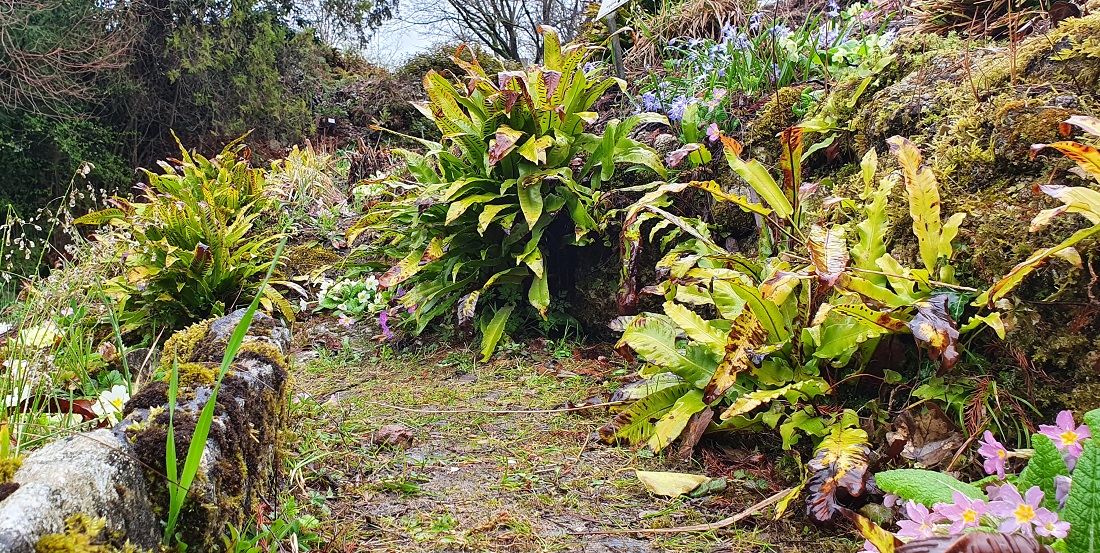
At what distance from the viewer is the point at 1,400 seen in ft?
4.46

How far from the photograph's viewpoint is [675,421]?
1943 millimetres

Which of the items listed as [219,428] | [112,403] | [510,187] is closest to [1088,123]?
[219,428]

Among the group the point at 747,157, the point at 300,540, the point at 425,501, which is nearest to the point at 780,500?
the point at 425,501

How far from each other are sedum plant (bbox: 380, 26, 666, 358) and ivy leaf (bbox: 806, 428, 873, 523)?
1749mm

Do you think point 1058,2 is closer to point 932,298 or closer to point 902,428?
point 932,298

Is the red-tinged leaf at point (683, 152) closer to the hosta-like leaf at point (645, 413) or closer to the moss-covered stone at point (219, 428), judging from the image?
the hosta-like leaf at point (645, 413)

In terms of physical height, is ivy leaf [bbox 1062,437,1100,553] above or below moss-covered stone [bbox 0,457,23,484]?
below

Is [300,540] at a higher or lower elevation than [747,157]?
lower

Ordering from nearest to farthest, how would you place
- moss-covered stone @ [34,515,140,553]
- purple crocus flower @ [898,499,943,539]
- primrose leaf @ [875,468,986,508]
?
moss-covered stone @ [34,515,140,553] < purple crocus flower @ [898,499,943,539] < primrose leaf @ [875,468,986,508]

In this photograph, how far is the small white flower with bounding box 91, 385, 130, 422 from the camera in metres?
1.54

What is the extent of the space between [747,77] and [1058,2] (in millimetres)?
1244

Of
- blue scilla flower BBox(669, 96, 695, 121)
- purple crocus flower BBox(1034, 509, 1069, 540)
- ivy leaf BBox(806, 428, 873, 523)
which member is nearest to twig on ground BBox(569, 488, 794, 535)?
ivy leaf BBox(806, 428, 873, 523)

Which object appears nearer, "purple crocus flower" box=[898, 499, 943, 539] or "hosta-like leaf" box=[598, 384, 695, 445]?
"purple crocus flower" box=[898, 499, 943, 539]

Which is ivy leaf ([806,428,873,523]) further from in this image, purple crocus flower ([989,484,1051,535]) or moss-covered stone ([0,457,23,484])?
moss-covered stone ([0,457,23,484])
